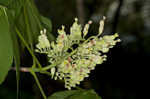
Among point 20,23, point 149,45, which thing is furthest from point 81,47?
point 149,45

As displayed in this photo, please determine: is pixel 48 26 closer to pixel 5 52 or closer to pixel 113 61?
pixel 5 52

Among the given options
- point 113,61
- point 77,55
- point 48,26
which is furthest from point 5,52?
point 113,61

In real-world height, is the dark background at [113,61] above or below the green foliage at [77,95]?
above

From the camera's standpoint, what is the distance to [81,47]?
0.74m

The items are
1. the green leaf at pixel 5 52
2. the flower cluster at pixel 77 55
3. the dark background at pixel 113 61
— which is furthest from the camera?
the dark background at pixel 113 61

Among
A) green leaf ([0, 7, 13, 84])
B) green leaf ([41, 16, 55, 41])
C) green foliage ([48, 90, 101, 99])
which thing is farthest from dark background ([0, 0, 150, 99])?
green leaf ([0, 7, 13, 84])

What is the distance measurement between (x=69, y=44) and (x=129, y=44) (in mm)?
3583

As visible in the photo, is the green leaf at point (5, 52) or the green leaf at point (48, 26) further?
the green leaf at point (48, 26)

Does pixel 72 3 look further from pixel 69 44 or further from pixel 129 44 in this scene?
pixel 69 44

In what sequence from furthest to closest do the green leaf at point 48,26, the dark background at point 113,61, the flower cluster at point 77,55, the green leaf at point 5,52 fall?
the dark background at point 113,61 → the green leaf at point 48,26 → the flower cluster at point 77,55 → the green leaf at point 5,52

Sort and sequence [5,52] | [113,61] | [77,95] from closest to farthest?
[5,52] < [77,95] < [113,61]

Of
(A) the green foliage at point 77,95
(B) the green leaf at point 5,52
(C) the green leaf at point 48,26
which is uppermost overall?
(C) the green leaf at point 48,26

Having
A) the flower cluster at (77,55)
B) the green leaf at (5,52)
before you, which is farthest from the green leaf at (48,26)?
the green leaf at (5,52)

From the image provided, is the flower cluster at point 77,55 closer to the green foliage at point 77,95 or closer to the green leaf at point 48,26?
the green foliage at point 77,95
